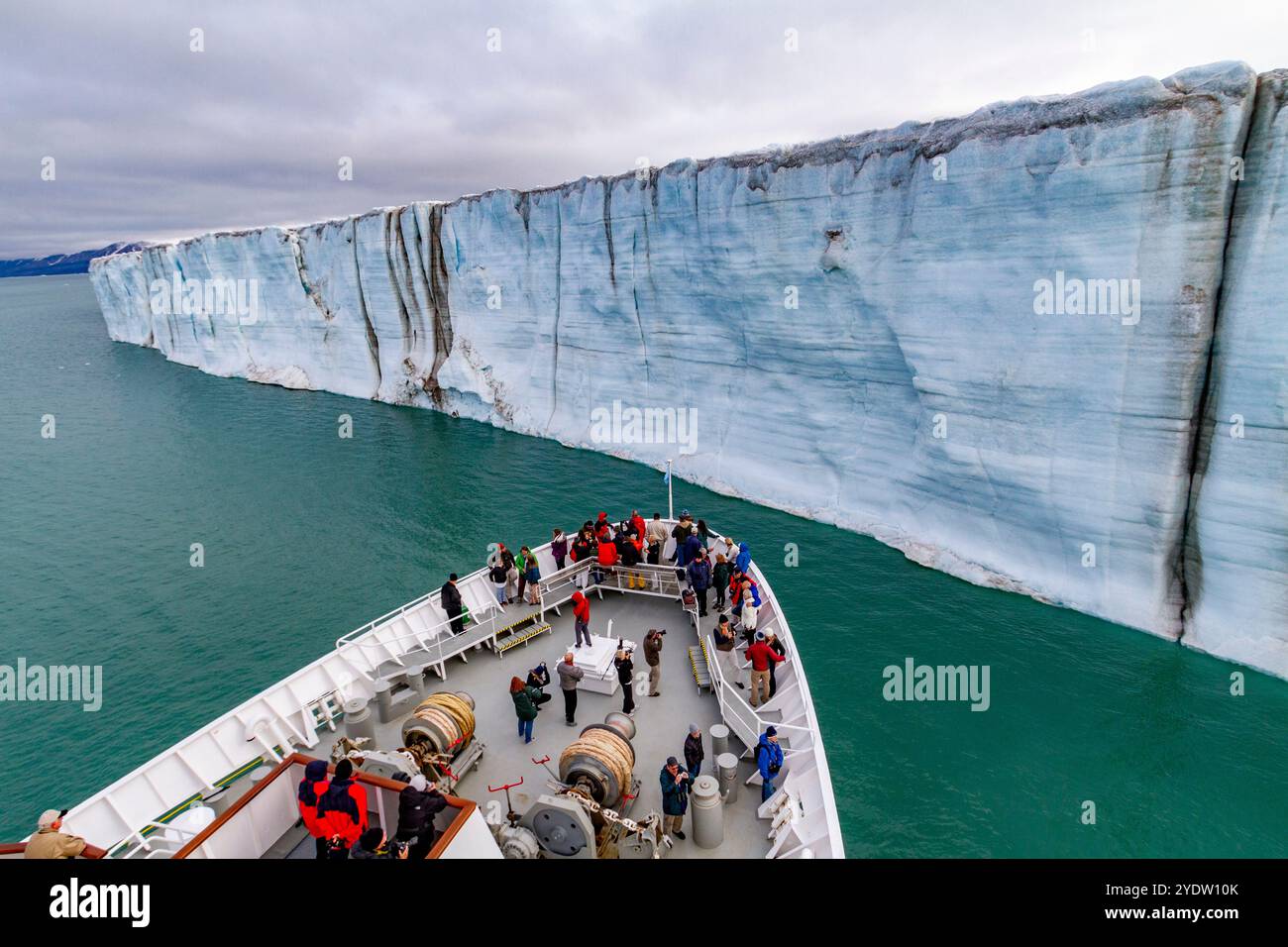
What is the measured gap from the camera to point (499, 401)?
29.6m

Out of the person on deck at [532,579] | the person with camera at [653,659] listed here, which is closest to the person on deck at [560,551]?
the person on deck at [532,579]

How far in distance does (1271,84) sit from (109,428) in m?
41.7

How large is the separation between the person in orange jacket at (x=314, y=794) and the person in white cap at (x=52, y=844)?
1511mm

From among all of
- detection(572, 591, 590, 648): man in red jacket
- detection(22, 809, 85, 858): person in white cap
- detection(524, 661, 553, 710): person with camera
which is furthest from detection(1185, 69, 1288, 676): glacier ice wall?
detection(22, 809, 85, 858): person in white cap

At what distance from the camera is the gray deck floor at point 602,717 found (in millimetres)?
7195

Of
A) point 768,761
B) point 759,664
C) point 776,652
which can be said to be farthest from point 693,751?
point 776,652

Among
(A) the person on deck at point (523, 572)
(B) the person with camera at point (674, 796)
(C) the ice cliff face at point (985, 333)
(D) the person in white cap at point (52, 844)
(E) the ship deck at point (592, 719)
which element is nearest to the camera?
(D) the person in white cap at point (52, 844)

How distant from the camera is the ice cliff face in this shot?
12242 mm

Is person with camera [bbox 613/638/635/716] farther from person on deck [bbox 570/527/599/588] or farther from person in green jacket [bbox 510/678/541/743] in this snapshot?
person on deck [bbox 570/527/599/588]

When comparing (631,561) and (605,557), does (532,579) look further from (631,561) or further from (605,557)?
(631,561)

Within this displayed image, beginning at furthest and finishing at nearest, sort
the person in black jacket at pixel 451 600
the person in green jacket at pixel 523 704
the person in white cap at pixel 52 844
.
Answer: the person in black jacket at pixel 451 600 → the person in green jacket at pixel 523 704 → the person in white cap at pixel 52 844

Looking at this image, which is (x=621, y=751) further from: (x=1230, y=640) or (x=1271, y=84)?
(x=1271, y=84)

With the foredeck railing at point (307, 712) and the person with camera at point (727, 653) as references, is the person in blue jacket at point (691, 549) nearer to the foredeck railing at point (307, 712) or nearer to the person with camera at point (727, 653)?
the foredeck railing at point (307, 712)
